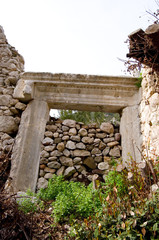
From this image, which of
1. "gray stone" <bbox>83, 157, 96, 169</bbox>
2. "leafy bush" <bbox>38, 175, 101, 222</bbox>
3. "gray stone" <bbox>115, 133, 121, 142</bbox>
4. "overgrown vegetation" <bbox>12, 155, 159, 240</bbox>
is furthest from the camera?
"gray stone" <bbox>115, 133, 121, 142</bbox>

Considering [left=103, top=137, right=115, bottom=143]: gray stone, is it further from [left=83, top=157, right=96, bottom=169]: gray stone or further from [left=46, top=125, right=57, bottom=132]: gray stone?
[left=46, top=125, right=57, bottom=132]: gray stone

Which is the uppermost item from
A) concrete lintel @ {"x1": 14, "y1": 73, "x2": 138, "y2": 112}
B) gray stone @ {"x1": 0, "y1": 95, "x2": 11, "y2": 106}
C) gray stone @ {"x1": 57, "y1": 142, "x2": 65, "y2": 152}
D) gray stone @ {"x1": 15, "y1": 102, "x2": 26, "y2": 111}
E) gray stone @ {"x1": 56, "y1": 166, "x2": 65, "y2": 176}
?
concrete lintel @ {"x1": 14, "y1": 73, "x2": 138, "y2": 112}

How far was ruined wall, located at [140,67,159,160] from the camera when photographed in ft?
9.85

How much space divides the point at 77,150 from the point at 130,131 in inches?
41.6

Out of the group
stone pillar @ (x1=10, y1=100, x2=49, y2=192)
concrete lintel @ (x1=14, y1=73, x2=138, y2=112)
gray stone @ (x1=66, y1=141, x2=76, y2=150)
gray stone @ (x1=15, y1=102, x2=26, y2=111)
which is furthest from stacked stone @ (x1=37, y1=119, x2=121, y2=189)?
gray stone @ (x1=15, y1=102, x2=26, y2=111)

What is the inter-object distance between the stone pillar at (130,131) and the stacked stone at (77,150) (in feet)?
0.53

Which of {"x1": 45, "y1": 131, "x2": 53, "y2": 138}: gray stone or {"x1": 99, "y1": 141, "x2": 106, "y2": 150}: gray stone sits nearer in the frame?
{"x1": 99, "y1": 141, "x2": 106, "y2": 150}: gray stone

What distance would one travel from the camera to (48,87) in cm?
423

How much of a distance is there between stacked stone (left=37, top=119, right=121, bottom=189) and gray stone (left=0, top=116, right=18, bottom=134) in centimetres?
64

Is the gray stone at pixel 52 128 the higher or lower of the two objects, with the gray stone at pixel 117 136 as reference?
higher

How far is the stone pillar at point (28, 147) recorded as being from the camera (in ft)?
11.5

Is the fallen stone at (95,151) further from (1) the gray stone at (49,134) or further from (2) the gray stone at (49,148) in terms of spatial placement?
(1) the gray stone at (49,134)

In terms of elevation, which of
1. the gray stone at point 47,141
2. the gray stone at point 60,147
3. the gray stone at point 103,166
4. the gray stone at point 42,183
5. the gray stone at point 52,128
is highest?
the gray stone at point 52,128

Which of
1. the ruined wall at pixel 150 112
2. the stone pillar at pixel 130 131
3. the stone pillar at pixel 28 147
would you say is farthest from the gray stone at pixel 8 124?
the ruined wall at pixel 150 112
